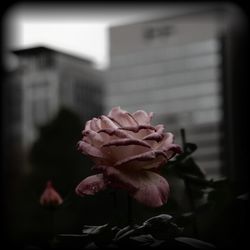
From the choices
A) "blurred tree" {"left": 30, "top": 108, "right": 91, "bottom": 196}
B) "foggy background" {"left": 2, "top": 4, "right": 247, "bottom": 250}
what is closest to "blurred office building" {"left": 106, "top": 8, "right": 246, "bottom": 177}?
"foggy background" {"left": 2, "top": 4, "right": 247, "bottom": 250}

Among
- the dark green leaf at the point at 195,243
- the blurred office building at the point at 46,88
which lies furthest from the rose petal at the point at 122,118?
the blurred office building at the point at 46,88

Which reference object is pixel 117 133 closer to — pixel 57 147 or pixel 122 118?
pixel 122 118

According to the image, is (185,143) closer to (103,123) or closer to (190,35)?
(103,123)

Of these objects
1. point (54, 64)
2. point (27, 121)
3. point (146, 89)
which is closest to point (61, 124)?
point (54, 64)

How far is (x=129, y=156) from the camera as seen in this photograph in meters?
0.51

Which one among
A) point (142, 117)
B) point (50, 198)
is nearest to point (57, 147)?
point (50, 198)

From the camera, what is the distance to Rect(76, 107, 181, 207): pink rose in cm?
50

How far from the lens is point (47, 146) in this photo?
14.0m

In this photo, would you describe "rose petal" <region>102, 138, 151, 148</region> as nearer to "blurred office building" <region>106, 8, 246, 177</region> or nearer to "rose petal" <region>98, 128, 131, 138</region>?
"rose petal" <region>98, 128, 131, 138</region>

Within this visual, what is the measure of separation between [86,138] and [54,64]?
2378 cm

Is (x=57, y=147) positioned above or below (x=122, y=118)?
below

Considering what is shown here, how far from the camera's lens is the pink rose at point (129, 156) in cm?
50

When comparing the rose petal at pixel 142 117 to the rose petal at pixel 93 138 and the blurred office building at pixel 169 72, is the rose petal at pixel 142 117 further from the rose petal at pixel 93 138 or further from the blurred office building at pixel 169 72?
the blurred office building at pixel 169 72

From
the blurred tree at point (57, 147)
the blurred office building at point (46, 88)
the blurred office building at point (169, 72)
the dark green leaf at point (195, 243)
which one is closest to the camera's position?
the dark green leaf at point (195, 243)
